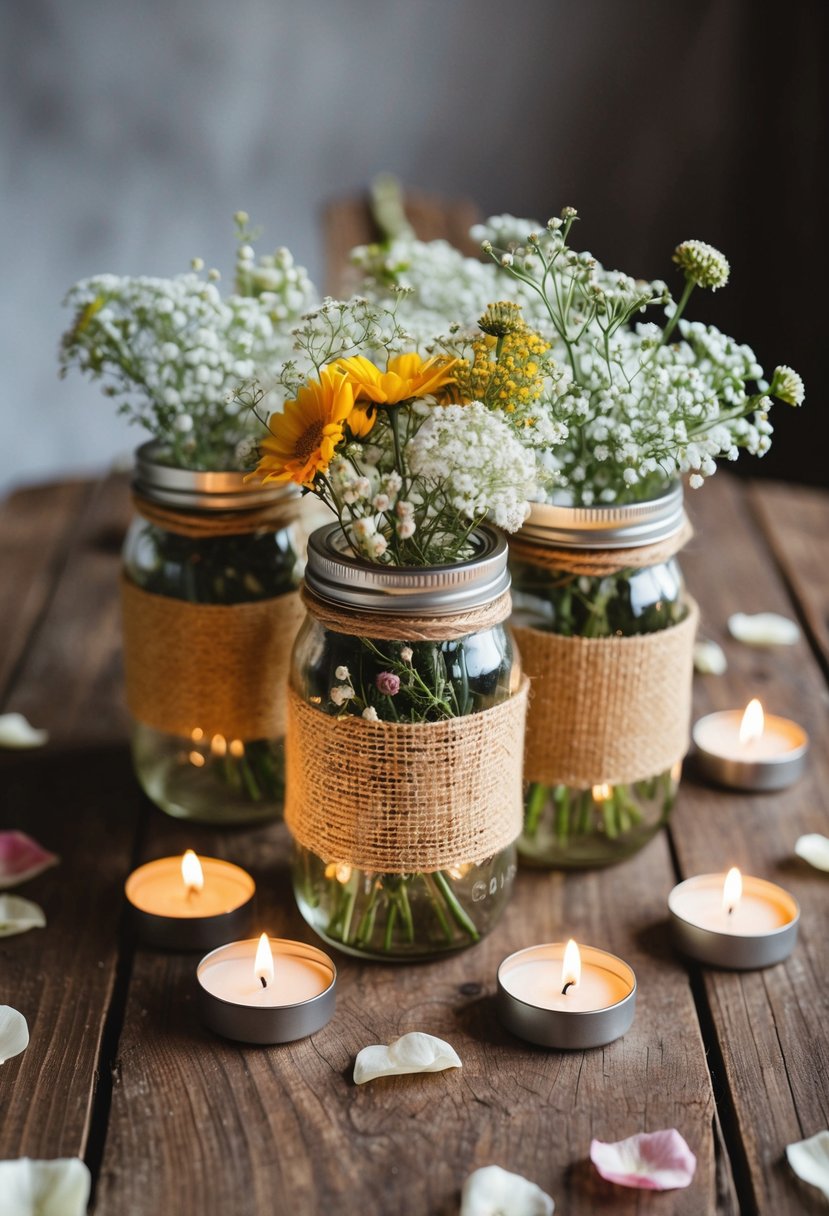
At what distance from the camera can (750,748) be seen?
4.59ft

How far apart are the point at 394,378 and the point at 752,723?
0.68 meters

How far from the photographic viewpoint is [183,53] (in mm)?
2906

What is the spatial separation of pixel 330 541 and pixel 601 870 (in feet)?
1.45

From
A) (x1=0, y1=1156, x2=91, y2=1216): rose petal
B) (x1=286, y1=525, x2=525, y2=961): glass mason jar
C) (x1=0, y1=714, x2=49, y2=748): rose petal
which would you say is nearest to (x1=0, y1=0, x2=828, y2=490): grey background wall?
(x1=0, y1=714, x2=49, y2=748): rose petal

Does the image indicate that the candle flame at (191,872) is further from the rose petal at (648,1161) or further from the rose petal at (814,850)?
the rose petal at (814,850)

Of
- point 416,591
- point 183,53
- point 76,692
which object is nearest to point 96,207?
point 183,53

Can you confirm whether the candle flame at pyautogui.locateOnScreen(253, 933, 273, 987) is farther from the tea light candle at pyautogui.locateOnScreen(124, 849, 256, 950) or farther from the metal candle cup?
the metal candle cup

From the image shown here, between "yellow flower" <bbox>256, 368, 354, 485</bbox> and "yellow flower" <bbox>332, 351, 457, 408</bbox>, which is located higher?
"yellow flower" <bbox>332, 351, 457, 408</bbox>

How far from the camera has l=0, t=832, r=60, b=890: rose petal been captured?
3.90ft

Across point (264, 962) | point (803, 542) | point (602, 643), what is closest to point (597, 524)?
point (602, 643)

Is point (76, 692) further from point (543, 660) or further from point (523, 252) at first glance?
point (523, 252)

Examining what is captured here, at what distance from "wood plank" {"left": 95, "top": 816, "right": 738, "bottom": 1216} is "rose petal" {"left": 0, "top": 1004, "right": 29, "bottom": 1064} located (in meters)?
0.08

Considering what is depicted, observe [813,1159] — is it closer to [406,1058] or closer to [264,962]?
[406,1058]

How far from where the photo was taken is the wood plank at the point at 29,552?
1678mm
